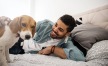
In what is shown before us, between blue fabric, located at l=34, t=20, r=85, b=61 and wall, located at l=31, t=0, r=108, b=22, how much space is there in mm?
730

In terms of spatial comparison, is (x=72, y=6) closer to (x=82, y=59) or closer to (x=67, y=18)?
(x=67, y=18)

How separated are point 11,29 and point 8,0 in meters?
1.66

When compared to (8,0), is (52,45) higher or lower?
lower

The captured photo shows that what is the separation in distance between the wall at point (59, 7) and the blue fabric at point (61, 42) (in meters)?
0.73

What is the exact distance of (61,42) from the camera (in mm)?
1524

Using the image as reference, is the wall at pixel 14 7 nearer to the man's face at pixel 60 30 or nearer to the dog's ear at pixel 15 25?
the man's face at pixel 60 30

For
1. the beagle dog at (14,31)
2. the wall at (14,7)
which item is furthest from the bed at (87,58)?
the wall at (14,7)

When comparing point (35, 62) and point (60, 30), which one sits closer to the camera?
point (35, 62)

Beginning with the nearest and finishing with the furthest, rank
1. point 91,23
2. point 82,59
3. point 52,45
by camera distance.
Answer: point 82,59, point 52,45, point 91,23

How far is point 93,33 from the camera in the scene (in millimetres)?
1625

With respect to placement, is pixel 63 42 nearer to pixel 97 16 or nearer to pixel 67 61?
pixel 67 61

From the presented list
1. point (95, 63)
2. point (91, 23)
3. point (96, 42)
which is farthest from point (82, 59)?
point (91, 23)

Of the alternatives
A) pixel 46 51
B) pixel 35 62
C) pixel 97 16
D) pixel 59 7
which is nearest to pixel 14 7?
pixel 59 7

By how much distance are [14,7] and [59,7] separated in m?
0.71
